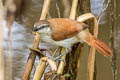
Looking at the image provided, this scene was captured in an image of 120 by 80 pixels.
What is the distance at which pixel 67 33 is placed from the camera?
878 mm

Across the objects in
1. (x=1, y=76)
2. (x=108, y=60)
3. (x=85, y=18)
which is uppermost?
(x=85, y=18)

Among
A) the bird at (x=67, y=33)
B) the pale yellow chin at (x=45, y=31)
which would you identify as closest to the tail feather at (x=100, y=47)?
the bird at (x=67, y=33)

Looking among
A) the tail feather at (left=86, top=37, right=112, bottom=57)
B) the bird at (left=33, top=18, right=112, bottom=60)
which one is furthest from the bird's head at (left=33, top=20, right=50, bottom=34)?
the tail feather at (left=86, top=37, right=112, bottom=57)

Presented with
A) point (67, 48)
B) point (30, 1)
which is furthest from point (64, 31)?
point (30, 1)

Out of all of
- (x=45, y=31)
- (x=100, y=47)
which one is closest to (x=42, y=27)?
(x=45, y=31)

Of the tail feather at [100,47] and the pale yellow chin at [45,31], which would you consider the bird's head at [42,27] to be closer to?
the pale yellow chin at [45,31]

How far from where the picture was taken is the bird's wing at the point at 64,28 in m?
0.85

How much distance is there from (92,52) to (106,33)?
0.52 m

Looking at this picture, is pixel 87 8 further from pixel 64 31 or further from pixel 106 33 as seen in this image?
pixel 106 33

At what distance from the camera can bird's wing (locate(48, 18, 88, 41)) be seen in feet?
2.77

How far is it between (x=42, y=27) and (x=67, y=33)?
0.28 ft

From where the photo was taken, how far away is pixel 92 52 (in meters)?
0.85

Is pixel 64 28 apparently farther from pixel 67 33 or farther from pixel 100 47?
pixel 100 47

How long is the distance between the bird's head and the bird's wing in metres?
0.02
